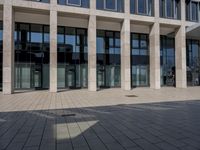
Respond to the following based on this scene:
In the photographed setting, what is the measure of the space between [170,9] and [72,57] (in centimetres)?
1572

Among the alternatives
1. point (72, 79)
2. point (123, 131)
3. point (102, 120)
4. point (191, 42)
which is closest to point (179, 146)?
point (123, 131)

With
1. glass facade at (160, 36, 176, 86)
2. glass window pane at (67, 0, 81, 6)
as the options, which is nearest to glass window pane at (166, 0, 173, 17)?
glass facade at (160, 36, 176, 86)

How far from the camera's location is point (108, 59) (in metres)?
25.9

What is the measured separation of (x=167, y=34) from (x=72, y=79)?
55.5ft

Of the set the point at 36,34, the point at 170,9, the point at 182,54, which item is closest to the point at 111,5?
the point at 170,9

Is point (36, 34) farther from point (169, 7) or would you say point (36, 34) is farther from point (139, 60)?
point (169, 7)

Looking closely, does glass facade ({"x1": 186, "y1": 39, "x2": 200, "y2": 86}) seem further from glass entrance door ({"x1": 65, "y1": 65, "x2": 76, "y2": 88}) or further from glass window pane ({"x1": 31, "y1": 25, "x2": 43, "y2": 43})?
glass window pane ({"x1": 31, "y1": 25, "x2": 43, "y2": 43})

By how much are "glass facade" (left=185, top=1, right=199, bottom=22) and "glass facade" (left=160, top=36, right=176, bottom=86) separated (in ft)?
14.5

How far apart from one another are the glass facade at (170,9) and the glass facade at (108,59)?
724 centimetres

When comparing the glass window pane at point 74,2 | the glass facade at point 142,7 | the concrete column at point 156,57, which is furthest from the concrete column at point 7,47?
the concrete column at point 156,57

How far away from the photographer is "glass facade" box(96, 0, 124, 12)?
73.2 feet

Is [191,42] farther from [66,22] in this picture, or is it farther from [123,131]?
[123,131]

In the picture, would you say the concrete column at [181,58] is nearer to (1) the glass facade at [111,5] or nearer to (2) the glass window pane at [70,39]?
(1) the glass facade at [111,5]

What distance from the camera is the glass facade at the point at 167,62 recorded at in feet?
93.9
